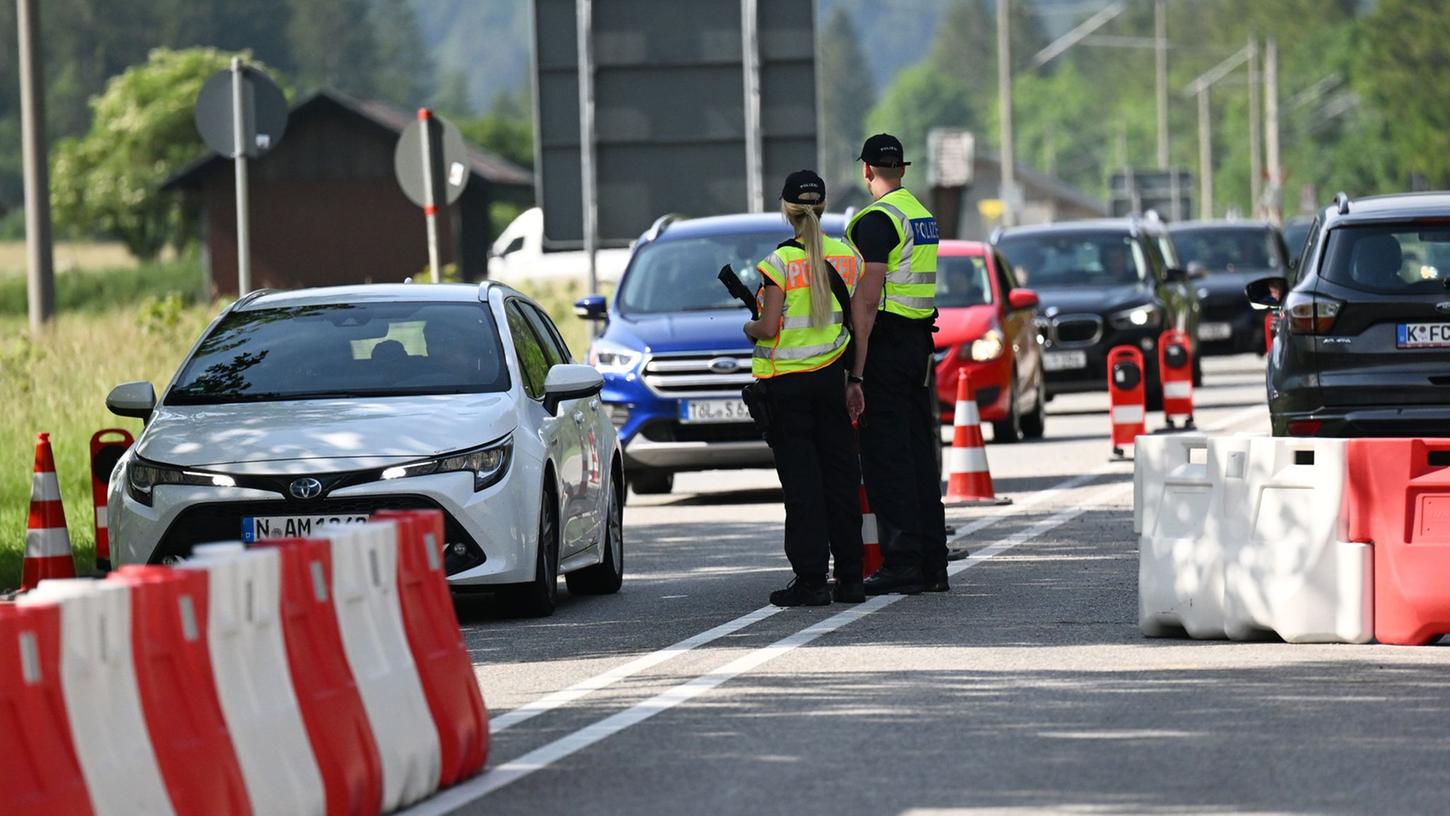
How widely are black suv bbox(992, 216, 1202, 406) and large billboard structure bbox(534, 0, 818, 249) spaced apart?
8.14 ft

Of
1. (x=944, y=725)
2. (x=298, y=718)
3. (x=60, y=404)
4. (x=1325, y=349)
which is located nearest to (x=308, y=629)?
(x=298, y=718)

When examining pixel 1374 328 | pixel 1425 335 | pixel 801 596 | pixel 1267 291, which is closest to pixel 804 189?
pixel 801 596

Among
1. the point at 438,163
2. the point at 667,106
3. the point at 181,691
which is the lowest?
the point at 181,691

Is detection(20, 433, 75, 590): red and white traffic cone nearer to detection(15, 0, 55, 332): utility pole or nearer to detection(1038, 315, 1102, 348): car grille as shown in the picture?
detection(15, 0, 55, 332): utility pole

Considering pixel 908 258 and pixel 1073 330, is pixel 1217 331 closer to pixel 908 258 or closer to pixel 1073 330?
pixel 1073 330

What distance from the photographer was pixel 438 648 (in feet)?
25.3

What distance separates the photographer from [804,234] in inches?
466

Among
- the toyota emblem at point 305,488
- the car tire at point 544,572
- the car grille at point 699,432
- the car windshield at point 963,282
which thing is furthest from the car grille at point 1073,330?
the toyota emblem at point 305,488

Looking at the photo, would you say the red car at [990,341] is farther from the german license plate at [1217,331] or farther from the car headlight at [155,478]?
the car headlight at [155,478]

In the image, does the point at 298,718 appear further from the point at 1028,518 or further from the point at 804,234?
the point at 1028,518

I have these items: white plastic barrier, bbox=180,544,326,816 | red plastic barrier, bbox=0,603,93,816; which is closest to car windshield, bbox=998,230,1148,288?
white plastic barrier, bbox=180,544,326,816

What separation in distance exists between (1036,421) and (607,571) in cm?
1161

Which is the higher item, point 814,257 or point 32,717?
point 814,257

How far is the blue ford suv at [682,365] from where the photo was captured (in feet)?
57.2
